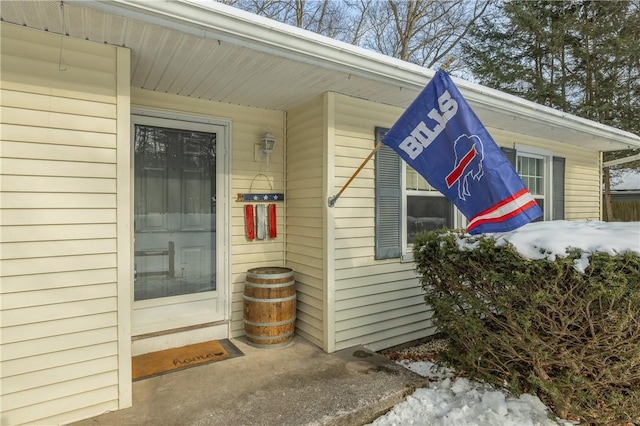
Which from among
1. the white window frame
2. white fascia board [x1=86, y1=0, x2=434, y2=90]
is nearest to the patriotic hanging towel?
white fascia board [x1=86, y1=0, x2=434, y2=90]

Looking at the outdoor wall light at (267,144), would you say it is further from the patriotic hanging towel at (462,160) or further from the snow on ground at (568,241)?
the snow on ground at (568,241)

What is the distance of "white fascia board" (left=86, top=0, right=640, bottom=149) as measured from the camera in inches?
77.4

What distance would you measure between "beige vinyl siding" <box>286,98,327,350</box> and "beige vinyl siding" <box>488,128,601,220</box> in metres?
3.74

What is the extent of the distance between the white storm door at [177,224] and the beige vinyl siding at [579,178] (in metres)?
4.74

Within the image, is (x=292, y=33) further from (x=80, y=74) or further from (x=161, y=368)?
(x=161, y=368)

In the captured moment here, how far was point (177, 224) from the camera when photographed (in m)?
3.36

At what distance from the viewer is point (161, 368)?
9.36 feet

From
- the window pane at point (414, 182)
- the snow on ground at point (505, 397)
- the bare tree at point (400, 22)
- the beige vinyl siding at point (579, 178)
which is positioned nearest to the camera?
the snow on ground at point (505, 397)

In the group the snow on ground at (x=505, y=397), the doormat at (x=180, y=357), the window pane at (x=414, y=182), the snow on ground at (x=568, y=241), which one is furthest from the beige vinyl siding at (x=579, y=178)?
the doormat at (x=180, y=357)

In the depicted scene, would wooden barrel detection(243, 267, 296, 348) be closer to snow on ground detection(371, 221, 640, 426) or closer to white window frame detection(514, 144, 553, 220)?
snow on ground detection(371, 221, 640, 426)

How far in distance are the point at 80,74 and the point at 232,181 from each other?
1574mm

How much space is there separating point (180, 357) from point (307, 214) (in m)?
1.72

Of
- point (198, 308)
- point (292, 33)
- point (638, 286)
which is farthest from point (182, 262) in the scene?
point (638, 286)

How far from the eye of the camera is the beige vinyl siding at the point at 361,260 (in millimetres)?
3361
